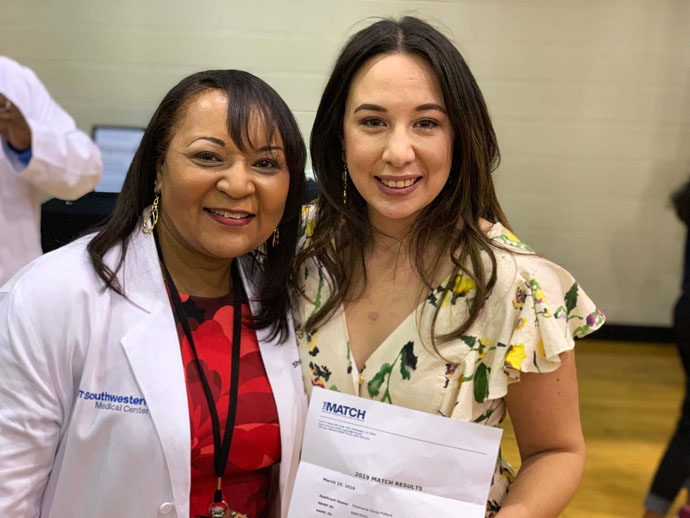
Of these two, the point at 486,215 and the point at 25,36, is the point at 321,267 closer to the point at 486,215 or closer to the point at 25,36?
the point at 486,215

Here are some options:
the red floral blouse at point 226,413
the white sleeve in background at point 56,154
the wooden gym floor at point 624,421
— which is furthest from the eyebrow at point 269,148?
the wooden gym floor at point 624,421

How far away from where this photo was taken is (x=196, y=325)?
1581 millimetres

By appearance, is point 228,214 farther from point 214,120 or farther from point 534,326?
point 534,326

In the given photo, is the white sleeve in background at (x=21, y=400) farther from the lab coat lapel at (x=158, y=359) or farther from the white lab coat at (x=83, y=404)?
the lab coat lapel at (x=158, y=359)

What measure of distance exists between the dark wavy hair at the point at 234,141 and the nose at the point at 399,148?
214 mm

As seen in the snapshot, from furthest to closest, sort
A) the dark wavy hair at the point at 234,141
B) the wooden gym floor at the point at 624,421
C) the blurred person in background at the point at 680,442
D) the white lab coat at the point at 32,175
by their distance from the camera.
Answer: the wooden gym floor at the point at 624,421 → the white lab coat at the point at 32,175 → the blurred person in background at the point at 680,442 → the dark wavy hair at the point at 234,141

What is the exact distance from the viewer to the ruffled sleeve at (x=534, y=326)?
147 cm

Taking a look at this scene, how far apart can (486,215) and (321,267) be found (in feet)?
1.31

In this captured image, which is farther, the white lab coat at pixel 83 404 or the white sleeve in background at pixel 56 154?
the white sleeve in background at pixel 56 154

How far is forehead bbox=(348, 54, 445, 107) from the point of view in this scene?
150 cm

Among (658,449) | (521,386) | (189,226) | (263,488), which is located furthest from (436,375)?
(658,449)

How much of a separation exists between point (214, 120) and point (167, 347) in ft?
1.54

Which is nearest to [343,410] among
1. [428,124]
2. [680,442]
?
[428,124]

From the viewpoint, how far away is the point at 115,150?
244cm
